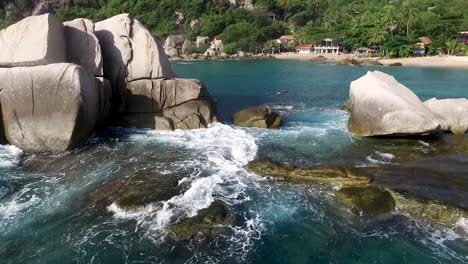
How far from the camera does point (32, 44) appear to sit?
1961cm

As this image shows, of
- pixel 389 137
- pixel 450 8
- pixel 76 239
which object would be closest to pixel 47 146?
pixel 76 239

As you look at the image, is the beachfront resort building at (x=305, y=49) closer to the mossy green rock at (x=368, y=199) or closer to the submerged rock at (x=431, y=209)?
the mossy green rock at (x=368, y=199)

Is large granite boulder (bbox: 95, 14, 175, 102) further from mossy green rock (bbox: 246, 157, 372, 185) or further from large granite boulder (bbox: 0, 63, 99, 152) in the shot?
mossy green rock (bbox: 246, 157, 372, 185)

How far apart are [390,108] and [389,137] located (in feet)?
5.28

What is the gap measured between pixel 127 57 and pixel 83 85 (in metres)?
5.47

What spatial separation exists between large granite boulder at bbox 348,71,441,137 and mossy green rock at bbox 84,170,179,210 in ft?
38.5

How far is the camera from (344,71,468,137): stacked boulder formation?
19812mm

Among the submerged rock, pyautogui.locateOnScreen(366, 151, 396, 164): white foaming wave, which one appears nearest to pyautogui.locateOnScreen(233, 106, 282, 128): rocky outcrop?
pyautogui.locateOnScreen(366, 151, 396, 164): white foaming wave

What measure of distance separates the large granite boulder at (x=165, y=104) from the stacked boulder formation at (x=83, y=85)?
59 millimetres

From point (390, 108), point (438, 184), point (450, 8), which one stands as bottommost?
point (438, 184)

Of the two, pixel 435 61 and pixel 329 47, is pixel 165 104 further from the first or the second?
pixel 329 47

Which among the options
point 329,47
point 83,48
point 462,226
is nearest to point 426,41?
point 329,47

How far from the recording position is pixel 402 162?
17.2 meters

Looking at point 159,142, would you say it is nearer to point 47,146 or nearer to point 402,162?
point 47,146
